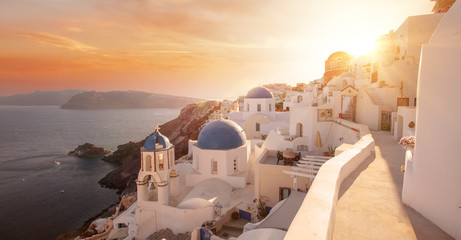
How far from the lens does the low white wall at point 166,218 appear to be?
490 inches

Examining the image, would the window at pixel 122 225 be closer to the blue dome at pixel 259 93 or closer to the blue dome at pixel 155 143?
the blue dome at pixel 155 143

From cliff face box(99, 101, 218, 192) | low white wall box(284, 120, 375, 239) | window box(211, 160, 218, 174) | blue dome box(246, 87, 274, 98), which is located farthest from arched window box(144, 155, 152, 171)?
cliff face box(99, 101, 218, 192)

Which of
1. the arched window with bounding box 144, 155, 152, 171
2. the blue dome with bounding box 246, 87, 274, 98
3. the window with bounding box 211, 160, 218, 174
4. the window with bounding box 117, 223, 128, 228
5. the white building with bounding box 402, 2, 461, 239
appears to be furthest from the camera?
the blue dome with bounding box 246, 87, 274, 98

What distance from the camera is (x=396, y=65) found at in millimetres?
16406

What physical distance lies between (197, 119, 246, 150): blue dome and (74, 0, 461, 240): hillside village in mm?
80

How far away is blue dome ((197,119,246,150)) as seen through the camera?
16.2 metres

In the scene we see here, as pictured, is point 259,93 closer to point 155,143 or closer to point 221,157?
point 221,157

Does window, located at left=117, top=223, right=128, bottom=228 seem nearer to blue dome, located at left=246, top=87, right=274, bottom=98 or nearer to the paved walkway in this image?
the paved walkway

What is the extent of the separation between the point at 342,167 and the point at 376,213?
103 centimetres

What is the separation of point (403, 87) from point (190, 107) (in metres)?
65.5

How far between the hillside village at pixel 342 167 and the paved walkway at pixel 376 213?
2cm

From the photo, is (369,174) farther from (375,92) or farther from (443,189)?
(375,92)

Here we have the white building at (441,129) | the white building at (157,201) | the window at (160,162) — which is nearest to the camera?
the white building at (441,129)

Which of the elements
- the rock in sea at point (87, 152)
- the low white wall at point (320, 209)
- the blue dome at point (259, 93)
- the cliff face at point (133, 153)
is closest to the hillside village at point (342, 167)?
the low white wall at point (320, 209)
